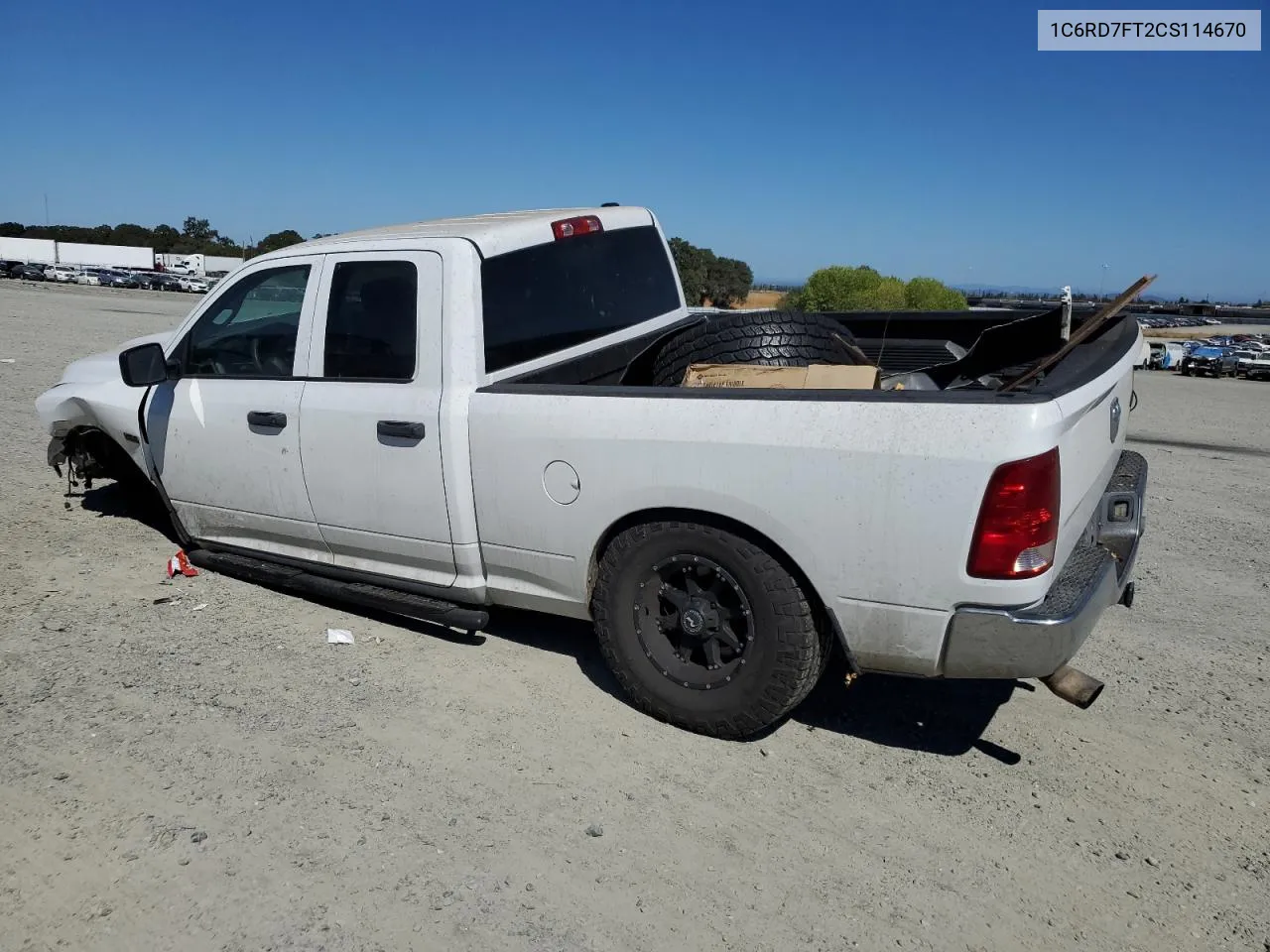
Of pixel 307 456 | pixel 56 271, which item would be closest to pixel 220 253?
pixel 56 271

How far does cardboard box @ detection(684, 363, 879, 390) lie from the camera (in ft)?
12.5

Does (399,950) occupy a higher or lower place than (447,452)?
lower

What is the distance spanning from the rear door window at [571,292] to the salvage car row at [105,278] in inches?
2630

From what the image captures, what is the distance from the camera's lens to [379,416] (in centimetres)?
418

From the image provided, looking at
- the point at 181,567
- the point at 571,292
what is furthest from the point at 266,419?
the point at 571,292

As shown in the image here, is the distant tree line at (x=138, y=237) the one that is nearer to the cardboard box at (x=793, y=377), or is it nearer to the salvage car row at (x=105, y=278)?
the salvage car row at (x=105, y=278)

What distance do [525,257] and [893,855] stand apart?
2.94m

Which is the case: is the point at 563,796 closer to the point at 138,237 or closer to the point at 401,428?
the point at 401,428

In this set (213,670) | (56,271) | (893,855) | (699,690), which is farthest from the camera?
(56,271)

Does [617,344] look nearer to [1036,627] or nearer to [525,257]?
[525,257]

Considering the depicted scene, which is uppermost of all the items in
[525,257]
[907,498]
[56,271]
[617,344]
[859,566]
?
[56,271]

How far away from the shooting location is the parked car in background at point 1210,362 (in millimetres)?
29078

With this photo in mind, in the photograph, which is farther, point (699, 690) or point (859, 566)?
point (699, 690)

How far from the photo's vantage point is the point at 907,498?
308cm
